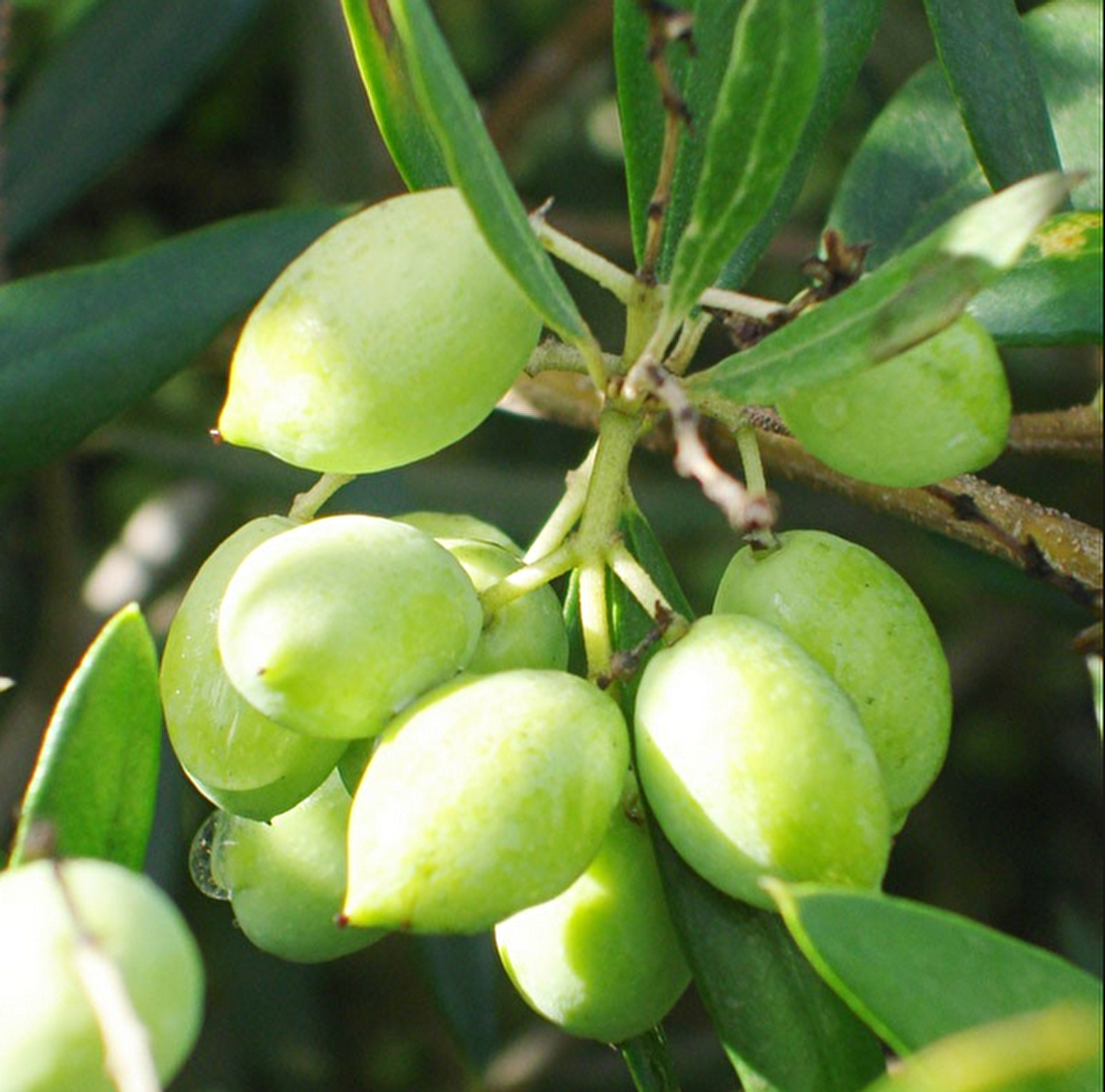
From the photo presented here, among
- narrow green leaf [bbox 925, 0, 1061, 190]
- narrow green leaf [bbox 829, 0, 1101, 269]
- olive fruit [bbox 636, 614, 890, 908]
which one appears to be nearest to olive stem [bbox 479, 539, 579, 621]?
olive fruit [bbox 636, 614, 890, 908]

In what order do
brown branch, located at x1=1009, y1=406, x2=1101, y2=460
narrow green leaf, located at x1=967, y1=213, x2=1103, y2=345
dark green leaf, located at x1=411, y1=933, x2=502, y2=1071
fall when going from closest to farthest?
1. narrow green leaf, located at x1=967, y1=213, x2=1103, y2=345
2. brown branch, located at x1=1009, y1=406, x2=1101, y2=460
3. dark green leaf, located at x1=411, y1=933, x2=502, y2=1071

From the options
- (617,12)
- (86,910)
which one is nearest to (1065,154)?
(617,12)

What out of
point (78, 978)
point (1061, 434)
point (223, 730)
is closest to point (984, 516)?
point (1061, 434)

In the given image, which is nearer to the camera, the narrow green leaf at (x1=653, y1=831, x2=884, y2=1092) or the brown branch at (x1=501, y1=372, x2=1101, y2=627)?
the narrow green leaf at (x1=653, y1=831, x2=884, y2=1092)

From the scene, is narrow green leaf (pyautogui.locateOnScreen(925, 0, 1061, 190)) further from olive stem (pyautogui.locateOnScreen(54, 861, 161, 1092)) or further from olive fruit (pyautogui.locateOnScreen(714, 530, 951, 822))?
olive stem (pyautogui.locateOnScreen(54, 861, 161, 1092))

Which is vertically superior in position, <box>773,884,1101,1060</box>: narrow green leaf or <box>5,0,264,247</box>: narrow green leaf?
<box>5,0,264,247</box>: narrow green leaf

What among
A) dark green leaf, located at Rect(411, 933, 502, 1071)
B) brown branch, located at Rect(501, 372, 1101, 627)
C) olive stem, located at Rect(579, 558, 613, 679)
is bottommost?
dark green leaf, located at Rect(411, 933, 502, 1071)
